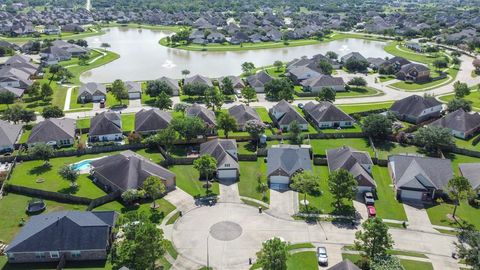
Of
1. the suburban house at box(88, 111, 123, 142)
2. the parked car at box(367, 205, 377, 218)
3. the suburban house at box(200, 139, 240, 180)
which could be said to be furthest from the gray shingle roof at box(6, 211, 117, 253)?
the parked car at box(367, 205, 377, 218)

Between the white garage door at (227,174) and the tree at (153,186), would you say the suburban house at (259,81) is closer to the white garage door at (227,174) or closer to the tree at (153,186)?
the white garage door at (227,174)

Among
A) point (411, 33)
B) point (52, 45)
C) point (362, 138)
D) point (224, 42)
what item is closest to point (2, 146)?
point (362, 138)

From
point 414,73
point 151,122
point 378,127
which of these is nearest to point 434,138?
point 378,127

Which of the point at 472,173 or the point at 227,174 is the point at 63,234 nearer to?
the point at 227,174

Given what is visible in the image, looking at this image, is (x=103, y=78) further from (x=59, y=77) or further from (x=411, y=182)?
(x=411, y=182)

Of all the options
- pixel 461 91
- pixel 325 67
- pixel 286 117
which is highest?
pixel 461 91

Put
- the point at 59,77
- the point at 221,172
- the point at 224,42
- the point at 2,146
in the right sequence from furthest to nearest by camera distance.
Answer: the point at 224,42
the point at 59,77
the point at 2,146
the point at 221,172
